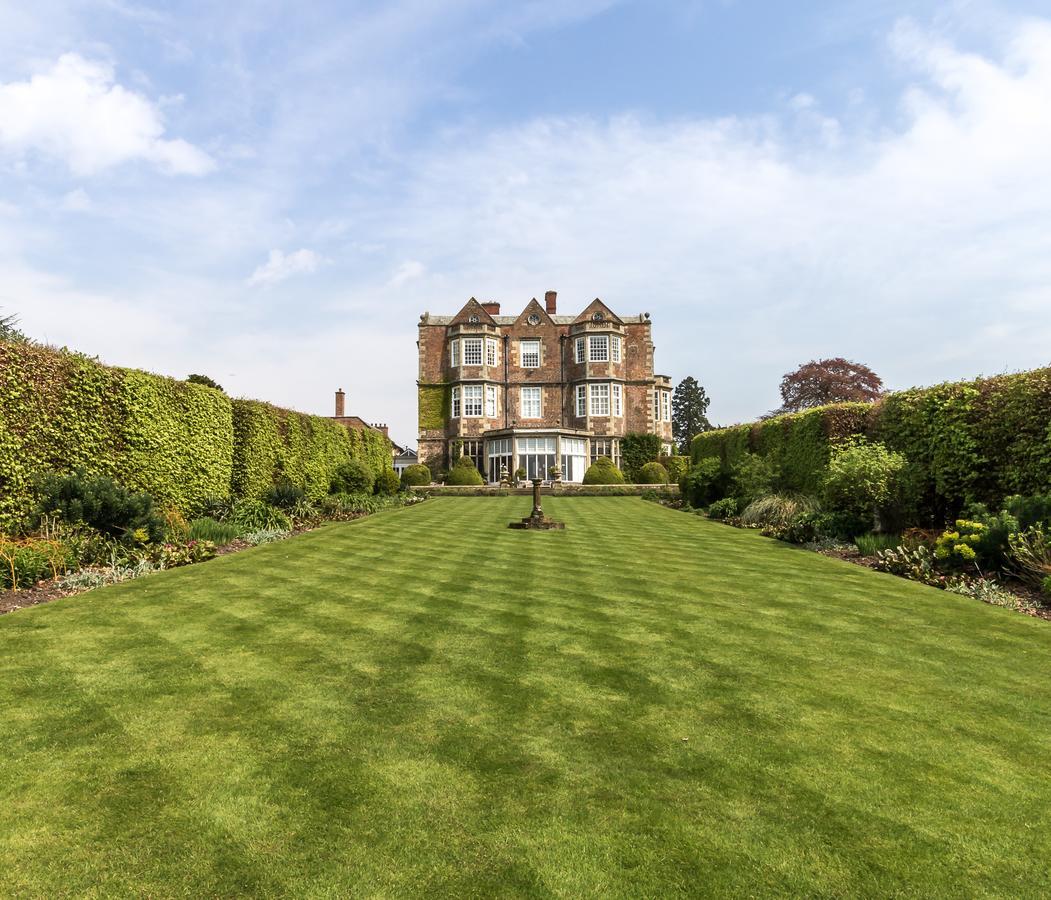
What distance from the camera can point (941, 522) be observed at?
492 inches

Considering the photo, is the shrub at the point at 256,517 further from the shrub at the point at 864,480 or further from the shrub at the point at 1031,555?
the shrub at the point at 1031,555

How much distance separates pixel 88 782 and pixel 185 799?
2.09 feet

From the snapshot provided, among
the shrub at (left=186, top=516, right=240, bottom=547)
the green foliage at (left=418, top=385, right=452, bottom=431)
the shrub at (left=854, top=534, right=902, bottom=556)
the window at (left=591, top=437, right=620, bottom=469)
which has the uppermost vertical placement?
the green foliage at (left=418, top=385, right=452, bottom=431)

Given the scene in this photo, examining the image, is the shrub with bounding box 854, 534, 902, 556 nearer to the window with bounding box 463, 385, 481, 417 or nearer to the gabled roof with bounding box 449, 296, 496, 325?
the window with bounding box 463, 385, 481, 417

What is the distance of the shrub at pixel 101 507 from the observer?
9.65 meters

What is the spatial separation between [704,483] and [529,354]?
100 feet

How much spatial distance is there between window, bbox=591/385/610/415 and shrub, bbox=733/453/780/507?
95.5ft

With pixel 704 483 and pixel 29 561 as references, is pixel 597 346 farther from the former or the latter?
pixel 29 561

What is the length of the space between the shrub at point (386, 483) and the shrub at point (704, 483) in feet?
44.8

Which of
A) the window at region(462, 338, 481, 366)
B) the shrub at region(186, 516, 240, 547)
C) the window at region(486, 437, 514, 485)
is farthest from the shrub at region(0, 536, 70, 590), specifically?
the window at region(462, 338, 481, 366)

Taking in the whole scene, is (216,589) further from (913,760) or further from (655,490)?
(655,490)

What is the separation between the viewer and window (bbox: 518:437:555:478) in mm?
45031

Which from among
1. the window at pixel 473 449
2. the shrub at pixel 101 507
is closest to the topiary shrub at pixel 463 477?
the window at pixel 473 449

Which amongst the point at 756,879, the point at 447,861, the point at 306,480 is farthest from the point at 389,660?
the point at 306,480
